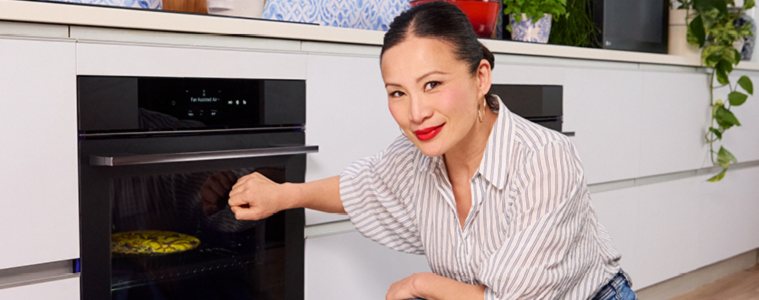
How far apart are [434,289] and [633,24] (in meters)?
1.70

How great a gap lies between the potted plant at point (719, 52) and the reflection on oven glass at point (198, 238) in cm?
186

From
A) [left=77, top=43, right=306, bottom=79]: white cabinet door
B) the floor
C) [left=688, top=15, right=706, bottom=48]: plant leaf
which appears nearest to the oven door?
[left=77, top=43, right=306, bottom=79]: white cabinet door

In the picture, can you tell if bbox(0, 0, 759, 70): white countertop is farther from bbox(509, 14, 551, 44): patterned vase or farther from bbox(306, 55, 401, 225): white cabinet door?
bbox(509, 14, 551, 44): patterned vase

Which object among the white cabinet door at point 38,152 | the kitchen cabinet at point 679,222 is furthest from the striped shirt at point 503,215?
the kitchen cabinet at point 679,222

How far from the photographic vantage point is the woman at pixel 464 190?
3.49 ft

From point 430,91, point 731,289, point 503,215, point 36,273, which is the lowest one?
point 731,289

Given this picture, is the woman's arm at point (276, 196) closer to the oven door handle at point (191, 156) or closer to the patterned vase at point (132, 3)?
the oven door handle at point (191, 156)

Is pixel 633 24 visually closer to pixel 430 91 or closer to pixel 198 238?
pixel 430 91

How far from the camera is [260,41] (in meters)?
1.35

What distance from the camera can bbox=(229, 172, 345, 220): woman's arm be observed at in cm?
126

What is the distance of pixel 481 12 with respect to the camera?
6.61 ft

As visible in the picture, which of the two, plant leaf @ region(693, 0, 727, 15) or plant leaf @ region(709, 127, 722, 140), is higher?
plant leaf @ region(693, 0, 727, 15)

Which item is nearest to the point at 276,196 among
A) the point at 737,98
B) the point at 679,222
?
the point at 679,222

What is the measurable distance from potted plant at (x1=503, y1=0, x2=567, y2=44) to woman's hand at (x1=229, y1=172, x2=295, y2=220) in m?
1.22
